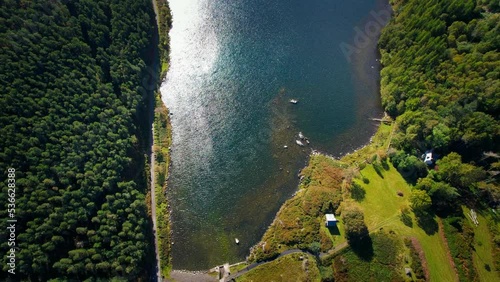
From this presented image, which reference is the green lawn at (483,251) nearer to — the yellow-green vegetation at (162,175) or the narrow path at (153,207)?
the yellow-green vegetation at (162,175)

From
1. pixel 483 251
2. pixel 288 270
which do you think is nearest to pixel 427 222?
pixel 483 251

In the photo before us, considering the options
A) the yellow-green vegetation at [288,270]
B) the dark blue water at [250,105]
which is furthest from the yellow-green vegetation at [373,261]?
the dark blue water at [250,105]

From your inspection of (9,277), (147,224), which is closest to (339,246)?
(147,224)

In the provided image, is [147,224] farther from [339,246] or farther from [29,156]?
[339,246]

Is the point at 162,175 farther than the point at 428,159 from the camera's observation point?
Yes

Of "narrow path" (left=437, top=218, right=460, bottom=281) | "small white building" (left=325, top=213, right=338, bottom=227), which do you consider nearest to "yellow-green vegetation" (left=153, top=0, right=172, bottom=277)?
"small white building" (left=325, top=213, right=338, bottom=227)

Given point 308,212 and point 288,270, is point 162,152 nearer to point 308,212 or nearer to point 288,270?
point 308,212

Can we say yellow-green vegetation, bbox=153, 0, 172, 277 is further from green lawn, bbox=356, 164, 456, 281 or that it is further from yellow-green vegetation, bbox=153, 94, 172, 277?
green lawn, bbox=356, 164, 456, 281
